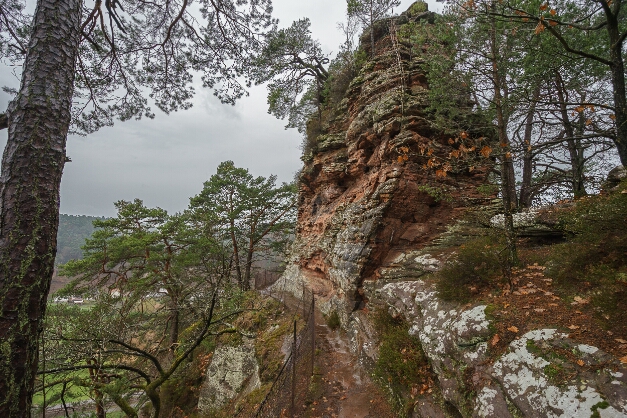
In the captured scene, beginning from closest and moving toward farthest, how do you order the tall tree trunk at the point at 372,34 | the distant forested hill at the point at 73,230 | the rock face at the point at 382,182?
the rock face at the point at 382,182 < the tall tree trunk at the point at 372,34 < the distant forested hill at the point at 73,230

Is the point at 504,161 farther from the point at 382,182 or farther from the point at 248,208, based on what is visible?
the point at 248,208

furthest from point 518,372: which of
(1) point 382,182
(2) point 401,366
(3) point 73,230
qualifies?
(3) point 73,230

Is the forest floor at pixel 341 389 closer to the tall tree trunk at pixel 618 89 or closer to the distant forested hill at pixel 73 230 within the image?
the tall tree trunk at pixel 618 89

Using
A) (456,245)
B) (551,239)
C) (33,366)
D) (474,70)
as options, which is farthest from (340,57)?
(33,366)

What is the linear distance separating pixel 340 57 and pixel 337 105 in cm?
300

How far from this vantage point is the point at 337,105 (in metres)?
15.0

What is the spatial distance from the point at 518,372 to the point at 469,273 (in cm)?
222

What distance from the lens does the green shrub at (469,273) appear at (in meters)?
5.14

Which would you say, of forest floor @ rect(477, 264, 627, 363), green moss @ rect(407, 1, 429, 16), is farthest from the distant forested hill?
forest floor @ rect(477, 264, 627, 363)

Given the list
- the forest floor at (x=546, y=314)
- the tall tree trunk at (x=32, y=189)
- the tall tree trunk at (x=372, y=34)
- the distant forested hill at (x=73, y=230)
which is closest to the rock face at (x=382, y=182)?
the tall tree trunk at (x=372, y=34)

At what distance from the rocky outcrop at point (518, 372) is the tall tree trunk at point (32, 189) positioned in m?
4.84

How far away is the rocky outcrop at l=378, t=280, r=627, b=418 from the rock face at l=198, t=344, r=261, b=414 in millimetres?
6659

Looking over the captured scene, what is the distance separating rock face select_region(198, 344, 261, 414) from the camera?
30.6ft

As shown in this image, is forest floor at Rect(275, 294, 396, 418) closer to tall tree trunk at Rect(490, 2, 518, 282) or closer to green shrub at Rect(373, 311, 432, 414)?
green shrub at Rect(373, 311, 432, 414)
